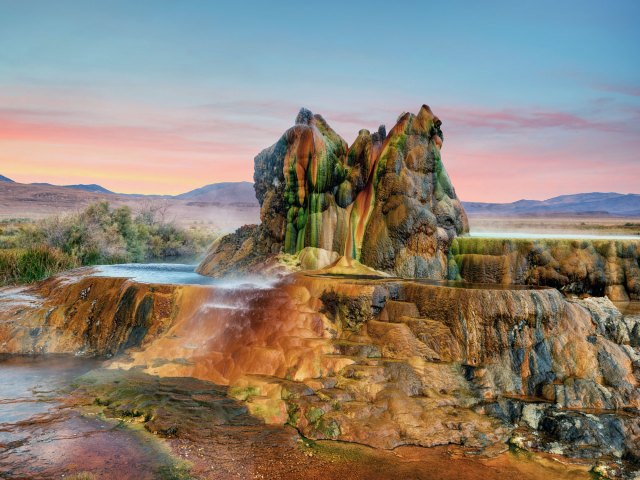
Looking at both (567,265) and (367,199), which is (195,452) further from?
(567,265)

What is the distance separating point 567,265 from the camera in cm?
1367

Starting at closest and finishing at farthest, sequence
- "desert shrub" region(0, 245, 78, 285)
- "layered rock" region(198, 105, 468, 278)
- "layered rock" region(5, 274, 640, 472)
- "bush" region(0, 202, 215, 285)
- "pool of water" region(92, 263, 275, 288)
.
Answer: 1. "layered rock" region(5, 274, 640, 472)
2. "pool of water" region(92, 263, 275, 288)
3. "layered rock" region(198, 105, 468, 278)
4. "desert shrub" region(0, 245, 78, 285)
5. "bush" region(0, 202, 215, 285)

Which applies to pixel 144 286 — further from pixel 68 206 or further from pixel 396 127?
pixel 68 206

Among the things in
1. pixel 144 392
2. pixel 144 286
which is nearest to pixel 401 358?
pixel 144 392

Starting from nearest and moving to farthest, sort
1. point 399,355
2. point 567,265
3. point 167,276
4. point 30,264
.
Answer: point 399,355 → point 567,265 → point 167,276 → point 30,264

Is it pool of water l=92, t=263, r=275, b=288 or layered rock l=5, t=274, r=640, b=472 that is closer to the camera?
layered rock l=5, t=274, r=640, b=472

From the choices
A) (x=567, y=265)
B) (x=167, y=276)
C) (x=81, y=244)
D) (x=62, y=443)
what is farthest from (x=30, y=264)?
(x=567, y=265)

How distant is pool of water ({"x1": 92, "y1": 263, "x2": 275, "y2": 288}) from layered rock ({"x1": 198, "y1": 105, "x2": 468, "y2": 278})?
108cm

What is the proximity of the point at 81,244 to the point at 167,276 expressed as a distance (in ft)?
30.7

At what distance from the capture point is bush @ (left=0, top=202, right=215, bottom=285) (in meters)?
18.8

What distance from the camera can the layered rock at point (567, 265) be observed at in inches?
527

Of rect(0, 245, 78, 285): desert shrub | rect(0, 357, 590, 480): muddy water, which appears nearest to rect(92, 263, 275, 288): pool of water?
rect(0, 245, 78, 285): desert shrub

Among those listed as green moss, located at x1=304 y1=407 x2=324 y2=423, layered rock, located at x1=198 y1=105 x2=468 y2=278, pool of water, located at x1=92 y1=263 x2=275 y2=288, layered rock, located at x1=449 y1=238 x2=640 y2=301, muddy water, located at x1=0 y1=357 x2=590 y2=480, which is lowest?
muddy water, located at x1=0 y1=357 x2=590 y2=480

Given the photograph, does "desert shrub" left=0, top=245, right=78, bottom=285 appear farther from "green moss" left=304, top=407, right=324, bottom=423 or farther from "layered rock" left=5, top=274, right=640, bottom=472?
"green moss" left=304, top=407, right=324, bottom=423
